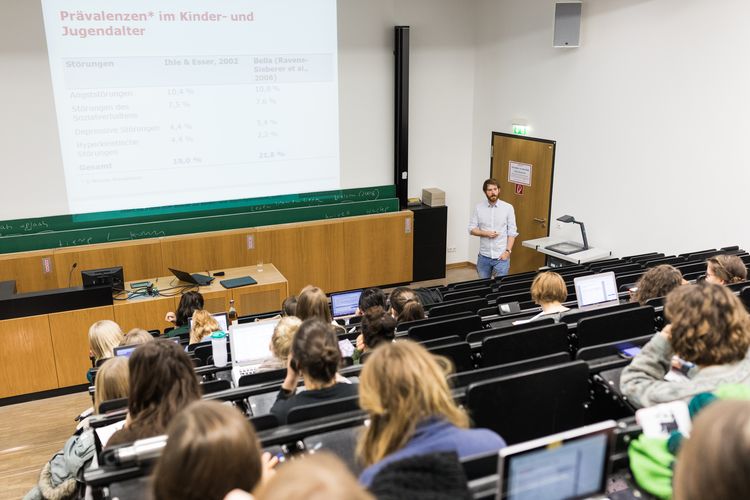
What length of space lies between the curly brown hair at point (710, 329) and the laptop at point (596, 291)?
2.44 metres

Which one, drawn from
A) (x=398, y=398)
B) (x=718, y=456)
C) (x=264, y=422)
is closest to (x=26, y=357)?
(x=264, y=422)

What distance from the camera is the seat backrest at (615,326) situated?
3.54 m

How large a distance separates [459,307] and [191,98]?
16.1 feet

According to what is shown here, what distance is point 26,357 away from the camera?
628cm

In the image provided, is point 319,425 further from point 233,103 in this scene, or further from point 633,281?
point 233,103

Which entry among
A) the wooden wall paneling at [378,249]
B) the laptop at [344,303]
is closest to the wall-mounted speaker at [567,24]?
the wooden wall paneling at [378,249]

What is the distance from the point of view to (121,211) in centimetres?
806

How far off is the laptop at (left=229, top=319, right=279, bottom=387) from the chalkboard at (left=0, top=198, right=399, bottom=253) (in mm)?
4476

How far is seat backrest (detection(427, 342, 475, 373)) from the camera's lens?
3391 mm

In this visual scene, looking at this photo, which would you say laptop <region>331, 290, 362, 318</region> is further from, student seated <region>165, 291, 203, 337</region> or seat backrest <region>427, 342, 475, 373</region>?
seat backrest <region>427, 342, 475, 373</region>

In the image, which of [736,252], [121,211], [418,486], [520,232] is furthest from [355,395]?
[520,232]

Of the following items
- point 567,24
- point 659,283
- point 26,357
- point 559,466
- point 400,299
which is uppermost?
point 567,24

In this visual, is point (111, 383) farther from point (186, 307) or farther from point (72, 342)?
point (72, 342)

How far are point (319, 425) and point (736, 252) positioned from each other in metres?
5.25
